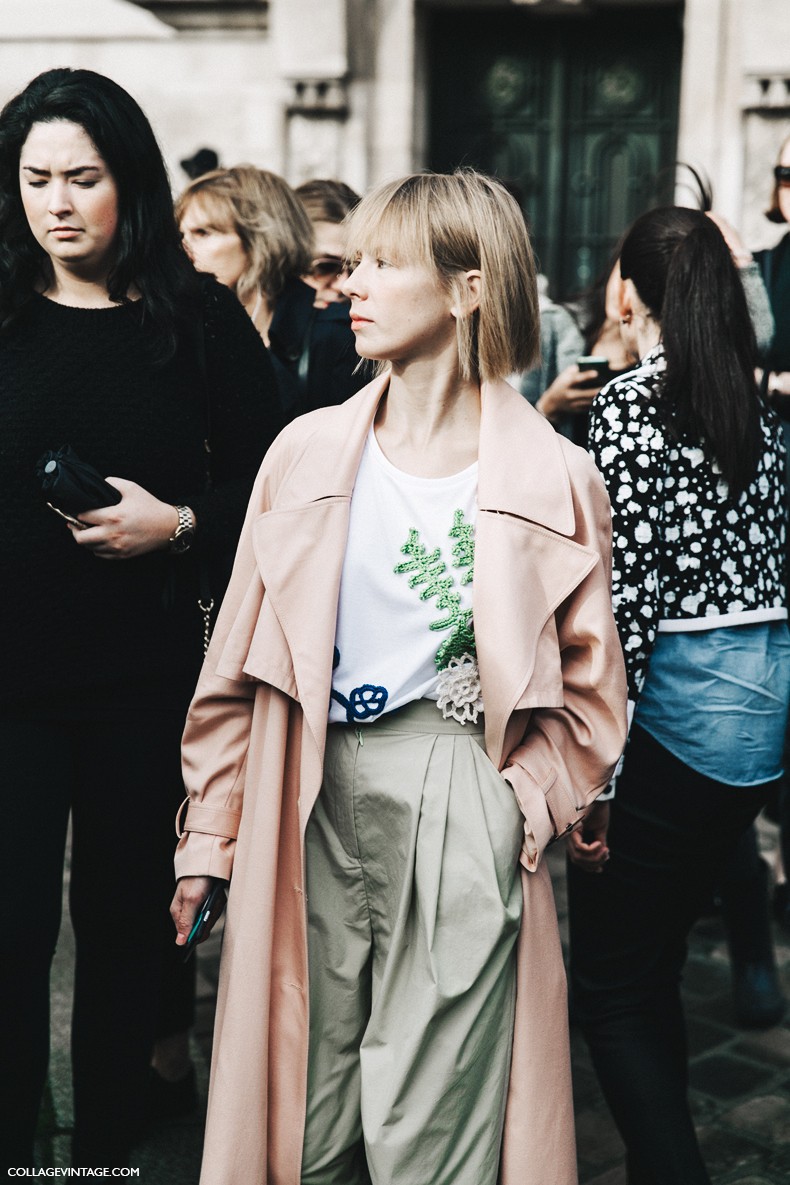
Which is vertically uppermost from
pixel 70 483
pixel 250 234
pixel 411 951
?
pixel 250 234

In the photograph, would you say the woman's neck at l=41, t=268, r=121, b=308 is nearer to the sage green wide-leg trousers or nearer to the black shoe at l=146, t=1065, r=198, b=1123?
the sage green wide-leg trousers

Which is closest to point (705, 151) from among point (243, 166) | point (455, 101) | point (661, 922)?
point (455, 101)

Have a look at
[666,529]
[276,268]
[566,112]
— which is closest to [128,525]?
[666,529]

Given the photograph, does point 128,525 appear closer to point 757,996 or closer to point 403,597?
point 403,597

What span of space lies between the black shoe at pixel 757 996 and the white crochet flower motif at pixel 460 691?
6.82 feet

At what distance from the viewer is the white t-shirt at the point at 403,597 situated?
7.29 feet

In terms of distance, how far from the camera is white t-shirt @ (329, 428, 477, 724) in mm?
2221

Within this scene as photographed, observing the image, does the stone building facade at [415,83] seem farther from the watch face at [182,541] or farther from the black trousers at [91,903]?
the black trousers at [91,903]

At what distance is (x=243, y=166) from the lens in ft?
14.0

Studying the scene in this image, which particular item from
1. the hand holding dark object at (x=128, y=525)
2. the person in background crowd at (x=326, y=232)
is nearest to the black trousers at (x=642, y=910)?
the hand holding dark object at (x=128, y=525)

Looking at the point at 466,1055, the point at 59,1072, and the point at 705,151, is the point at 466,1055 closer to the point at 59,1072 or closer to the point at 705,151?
the point at 59,1072

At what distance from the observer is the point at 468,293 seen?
227cm

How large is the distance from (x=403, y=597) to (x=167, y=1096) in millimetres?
1700

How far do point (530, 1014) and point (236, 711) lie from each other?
0.70 m
